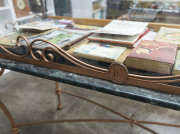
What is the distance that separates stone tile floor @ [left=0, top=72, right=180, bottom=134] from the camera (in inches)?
44.2

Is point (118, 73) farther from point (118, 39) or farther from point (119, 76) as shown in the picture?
point (118, 39)

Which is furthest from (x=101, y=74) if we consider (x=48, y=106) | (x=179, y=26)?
(x=48, y=106)

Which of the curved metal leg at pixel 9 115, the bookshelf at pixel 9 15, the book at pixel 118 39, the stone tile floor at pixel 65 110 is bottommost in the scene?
the stone tile floor at pixel 65 110

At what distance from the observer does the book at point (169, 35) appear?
1.97 ft

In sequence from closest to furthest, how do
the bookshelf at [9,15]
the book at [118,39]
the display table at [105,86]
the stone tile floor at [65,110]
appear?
the display table at [105,86] → the book at [118,39] → the bookshelf at [9,15] → the stone tile floor at [65,110]

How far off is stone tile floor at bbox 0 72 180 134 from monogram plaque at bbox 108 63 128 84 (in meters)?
0.70

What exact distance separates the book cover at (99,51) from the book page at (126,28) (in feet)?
0.24

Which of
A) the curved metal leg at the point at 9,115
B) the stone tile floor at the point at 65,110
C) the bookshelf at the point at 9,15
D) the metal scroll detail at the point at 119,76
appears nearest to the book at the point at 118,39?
the metal scroll detail at the point at 119,76

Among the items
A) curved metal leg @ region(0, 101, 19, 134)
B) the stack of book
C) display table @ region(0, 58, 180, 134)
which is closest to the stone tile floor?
curved metal leg @ region(0, 101, 19, 134)

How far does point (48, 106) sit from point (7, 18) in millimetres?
739

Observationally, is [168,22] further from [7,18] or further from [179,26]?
[7,18]

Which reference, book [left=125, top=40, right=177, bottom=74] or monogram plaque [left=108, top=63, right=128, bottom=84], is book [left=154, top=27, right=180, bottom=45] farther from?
monogram plaque [left=108, top=63, right=128, bottom=84]

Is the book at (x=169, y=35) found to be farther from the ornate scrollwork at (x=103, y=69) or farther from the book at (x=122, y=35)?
the ornate scrollwork at (x=103, y=69)

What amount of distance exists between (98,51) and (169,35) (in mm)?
276
